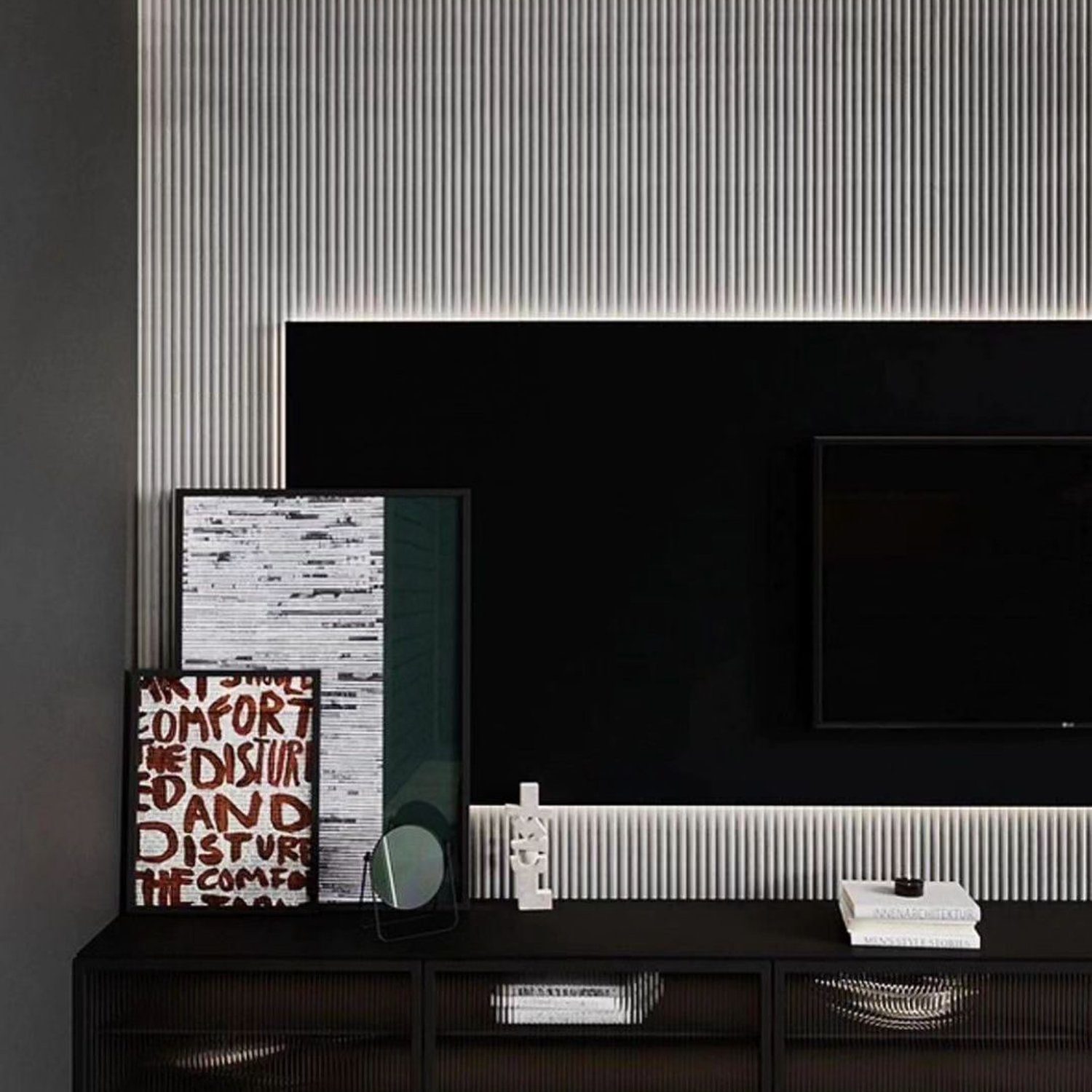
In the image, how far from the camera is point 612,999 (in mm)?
2461

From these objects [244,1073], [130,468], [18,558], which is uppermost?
[130,468]

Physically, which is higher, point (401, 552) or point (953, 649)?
point (401, 552)

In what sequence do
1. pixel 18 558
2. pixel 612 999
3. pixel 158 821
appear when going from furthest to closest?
pixel 158 821 < pixel 612 999 < pixel 18 558

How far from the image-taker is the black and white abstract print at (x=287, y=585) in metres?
2.76

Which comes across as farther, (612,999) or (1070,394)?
(1070,394)

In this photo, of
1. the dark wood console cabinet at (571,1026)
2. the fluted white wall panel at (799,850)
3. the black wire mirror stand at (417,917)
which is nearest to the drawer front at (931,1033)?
the dark wood console cabinet at (571,1026)

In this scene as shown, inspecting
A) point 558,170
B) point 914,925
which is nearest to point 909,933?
point 914,925

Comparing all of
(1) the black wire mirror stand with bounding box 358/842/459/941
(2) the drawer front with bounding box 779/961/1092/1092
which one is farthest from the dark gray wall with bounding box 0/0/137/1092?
(2) the drawer front with bounding box 779/961/1092/1092

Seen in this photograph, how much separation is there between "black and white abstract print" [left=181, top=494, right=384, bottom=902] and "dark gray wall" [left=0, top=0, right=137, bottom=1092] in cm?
17

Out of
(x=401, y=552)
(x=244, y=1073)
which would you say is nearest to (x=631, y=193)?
(x=401, y=552)

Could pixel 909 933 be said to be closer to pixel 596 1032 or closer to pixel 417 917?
pixel 596 1032

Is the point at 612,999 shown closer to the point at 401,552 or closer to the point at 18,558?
the point at 401,552

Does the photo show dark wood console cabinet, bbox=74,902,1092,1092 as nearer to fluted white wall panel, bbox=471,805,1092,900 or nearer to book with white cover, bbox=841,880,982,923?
book with white cover, bbox=841,880,982,923

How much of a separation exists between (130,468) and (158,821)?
0.75m
